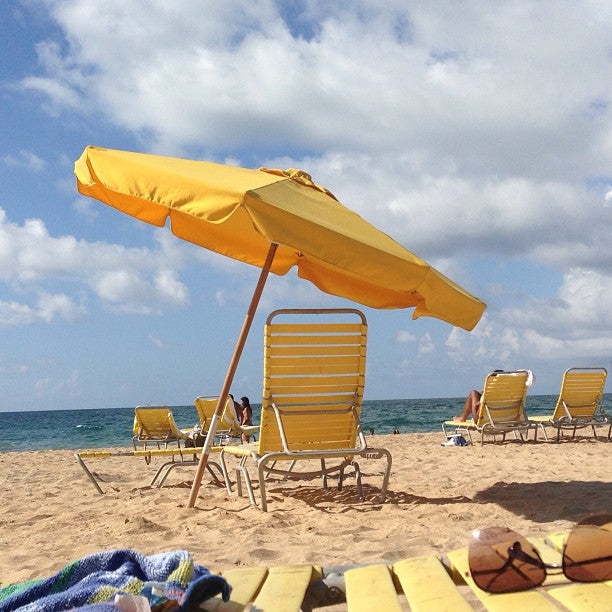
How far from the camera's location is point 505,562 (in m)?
1.72

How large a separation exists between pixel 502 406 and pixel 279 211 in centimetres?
713

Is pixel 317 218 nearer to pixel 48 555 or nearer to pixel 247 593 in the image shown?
pixel 48 555

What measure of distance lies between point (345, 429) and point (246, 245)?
6.38 feet

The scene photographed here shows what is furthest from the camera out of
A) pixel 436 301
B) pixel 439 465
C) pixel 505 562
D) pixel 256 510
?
pixel 439 465

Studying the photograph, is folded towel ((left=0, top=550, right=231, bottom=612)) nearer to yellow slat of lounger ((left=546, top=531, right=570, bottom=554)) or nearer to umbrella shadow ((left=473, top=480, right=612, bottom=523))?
yellow slat of lounger ((left=546, top=531, right=570, bottom=554))

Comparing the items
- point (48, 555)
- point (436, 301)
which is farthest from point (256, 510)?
point (436, 301)

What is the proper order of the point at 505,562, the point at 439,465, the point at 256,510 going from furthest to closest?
the point at 439,465, the point at 256,510, the point at 505,562

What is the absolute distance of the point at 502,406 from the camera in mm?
9977

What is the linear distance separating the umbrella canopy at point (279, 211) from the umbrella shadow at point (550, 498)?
50.2 inches

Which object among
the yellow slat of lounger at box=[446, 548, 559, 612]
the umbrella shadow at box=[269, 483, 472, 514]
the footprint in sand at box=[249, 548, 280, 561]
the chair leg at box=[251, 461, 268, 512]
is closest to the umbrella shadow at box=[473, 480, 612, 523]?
the umbrella shadow at box=[269, 483, 472, 514]

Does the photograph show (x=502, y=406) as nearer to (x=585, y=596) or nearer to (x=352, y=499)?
(x=352, y=499)

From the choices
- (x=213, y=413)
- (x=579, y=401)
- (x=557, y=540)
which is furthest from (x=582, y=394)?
(x=557, y=540)

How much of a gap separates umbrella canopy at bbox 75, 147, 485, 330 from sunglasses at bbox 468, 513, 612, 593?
2239 mm

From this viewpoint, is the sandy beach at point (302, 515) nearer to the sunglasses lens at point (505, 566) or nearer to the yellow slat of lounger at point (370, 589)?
the yellow slat of lounger at point (370, 589)
